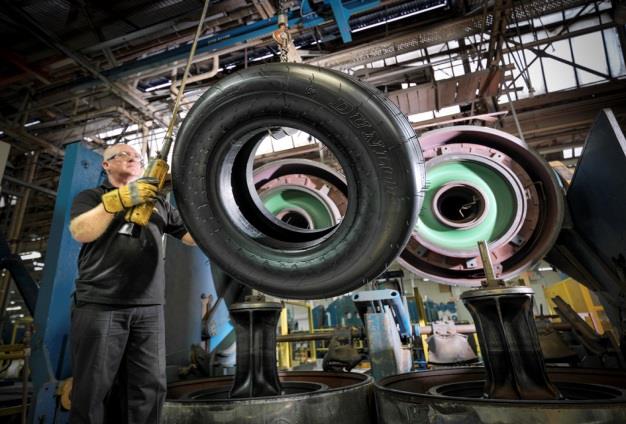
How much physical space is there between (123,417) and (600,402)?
1815mm

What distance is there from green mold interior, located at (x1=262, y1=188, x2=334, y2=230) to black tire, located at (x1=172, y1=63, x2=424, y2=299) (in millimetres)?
1138

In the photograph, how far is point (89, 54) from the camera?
450cm

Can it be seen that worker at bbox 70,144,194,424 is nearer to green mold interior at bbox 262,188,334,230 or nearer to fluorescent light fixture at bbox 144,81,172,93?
green mold interior at bbox 262,188,334,230

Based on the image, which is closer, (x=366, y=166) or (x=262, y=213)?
(x=366, y=166)

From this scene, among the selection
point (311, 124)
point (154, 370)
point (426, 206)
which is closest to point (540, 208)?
point (426, 206)

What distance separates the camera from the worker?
1.38 m

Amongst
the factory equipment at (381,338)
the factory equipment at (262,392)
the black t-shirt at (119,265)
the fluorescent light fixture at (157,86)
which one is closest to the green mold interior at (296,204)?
the factory equipment at (381,338)

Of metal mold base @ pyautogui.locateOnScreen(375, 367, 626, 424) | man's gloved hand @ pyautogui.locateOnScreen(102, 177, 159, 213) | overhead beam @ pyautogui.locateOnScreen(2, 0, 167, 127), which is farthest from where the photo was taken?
overhead beam @ pyautogui.locateOnScreen(2, 0, 167, 127)

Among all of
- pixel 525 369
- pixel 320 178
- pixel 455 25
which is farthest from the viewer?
pixel 455 25

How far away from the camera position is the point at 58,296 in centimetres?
211

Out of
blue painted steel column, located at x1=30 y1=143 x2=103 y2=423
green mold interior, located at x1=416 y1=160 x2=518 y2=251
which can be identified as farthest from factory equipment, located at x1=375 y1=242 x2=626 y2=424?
blue painted steel column, located at x1=30 y1=143 x2=103 y2=423

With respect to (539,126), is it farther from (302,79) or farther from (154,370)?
(154,370)

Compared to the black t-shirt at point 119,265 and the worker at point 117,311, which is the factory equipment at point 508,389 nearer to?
the worker at point 117,311

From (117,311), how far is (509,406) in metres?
1.55
